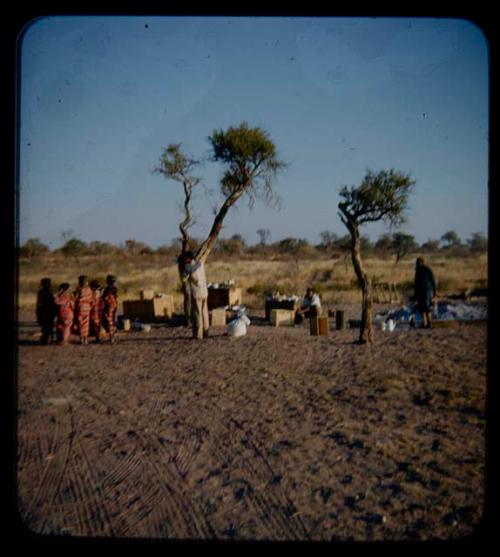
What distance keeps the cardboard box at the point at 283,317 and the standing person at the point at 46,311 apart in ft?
16.4

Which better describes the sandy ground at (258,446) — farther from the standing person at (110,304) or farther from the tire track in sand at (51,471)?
the standing person at (110,304)

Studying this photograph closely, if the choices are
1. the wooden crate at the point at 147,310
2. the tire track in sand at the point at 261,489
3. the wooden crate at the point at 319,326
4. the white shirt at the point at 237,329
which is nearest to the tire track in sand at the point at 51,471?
the tire track in sand at the point at 261,489

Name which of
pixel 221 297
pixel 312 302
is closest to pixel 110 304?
pixel 221 297

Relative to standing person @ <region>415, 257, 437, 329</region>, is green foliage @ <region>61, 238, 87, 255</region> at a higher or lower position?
higher

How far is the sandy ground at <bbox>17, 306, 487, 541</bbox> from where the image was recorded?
12.7 ft

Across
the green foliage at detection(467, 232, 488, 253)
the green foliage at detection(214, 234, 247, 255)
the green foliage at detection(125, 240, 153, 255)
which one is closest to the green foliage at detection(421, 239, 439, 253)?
the green foliage at detection(467, 232, 488, 253)

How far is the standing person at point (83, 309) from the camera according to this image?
10.8 metres

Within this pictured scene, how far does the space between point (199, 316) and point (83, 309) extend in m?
2.28

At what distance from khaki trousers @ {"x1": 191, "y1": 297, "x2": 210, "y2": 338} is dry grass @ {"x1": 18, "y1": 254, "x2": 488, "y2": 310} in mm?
5406

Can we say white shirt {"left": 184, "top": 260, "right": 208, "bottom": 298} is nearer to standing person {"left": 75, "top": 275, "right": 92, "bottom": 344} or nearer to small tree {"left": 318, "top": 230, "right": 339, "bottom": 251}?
standing person {"left": 75, "top": 275, "right": 92, "bottom": 344}

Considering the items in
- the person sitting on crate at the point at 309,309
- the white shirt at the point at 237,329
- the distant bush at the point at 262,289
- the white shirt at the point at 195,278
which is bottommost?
the white shirt at the point at 237,329

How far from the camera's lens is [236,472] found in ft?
15.1

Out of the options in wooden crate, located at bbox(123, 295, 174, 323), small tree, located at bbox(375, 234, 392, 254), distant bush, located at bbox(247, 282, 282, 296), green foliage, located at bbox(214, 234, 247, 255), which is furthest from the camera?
green foliage, located at bbox(214, 234, 247, 255)

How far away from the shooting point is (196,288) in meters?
10.9
